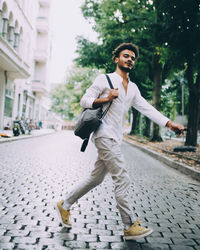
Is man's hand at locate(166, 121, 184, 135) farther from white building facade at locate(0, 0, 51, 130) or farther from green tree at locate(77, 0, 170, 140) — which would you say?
white building facade at locate(0, 0, 51, 130)

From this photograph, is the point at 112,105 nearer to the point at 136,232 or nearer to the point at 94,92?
the point at 94,92

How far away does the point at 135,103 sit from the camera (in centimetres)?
346

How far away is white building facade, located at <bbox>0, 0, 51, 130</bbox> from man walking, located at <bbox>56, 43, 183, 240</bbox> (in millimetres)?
16186

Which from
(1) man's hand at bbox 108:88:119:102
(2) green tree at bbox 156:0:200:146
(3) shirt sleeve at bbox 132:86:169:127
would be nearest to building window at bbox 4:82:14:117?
(2) green tree at bbox 156:0:200:146

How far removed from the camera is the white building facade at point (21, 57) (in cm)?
2120

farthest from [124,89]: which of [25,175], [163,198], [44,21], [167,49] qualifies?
[44,21]

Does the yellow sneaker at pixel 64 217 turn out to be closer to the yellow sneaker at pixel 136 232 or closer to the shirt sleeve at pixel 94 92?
the yellow sneaker at pixel 136 232

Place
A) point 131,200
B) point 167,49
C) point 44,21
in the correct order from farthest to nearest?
point 44,21 → point 167,49 → point 131,200

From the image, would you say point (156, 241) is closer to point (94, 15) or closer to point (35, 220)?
point (35, 220)

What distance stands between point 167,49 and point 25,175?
8.82m

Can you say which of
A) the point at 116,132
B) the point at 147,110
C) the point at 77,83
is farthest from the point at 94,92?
the point at 77,83

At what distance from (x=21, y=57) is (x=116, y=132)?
82.0 ft

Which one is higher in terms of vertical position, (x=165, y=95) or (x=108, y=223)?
(x=165, y=95)

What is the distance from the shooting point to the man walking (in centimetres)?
300
